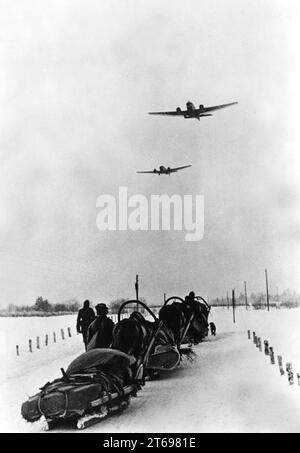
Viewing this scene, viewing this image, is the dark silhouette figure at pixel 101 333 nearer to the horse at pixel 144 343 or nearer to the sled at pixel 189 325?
the horse at pixel 144 343

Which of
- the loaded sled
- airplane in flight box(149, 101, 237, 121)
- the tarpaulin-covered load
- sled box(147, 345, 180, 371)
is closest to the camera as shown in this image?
the tarpaulin-covered load

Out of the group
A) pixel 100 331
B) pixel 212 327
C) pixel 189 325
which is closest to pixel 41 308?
pixel 100 331

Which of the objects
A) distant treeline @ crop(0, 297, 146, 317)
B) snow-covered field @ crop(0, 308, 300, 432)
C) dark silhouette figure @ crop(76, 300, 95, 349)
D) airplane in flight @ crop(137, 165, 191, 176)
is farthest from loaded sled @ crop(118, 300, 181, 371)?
airplane in flight @ crop(137, 165, 191, 176)

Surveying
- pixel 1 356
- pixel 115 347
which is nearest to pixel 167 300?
pixel 115 347

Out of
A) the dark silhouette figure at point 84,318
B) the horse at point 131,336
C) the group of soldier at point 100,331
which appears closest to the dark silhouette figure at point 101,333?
the group of soldier at point 100,331

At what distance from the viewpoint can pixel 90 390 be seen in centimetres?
836

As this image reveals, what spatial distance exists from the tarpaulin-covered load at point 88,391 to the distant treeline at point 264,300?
366 centimetres

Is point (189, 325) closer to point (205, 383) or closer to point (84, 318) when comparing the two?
point (205, 383)

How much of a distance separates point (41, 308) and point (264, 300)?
218 inches

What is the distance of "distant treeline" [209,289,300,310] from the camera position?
11438 mm

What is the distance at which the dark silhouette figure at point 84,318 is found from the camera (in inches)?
480

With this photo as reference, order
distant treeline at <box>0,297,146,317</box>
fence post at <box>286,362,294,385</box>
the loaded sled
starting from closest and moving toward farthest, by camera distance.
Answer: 1. fence post at <box>286,362,294,385</box>
2. the loaded sled
3. distant treeline at <box>0,297,146,317</box>

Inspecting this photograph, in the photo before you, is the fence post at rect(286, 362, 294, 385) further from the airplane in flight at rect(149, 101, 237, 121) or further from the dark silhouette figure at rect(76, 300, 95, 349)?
the airplane in flight at rect(149, 101, 237, 121)

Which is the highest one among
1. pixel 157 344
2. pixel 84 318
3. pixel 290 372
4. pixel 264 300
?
pixel 264 300
